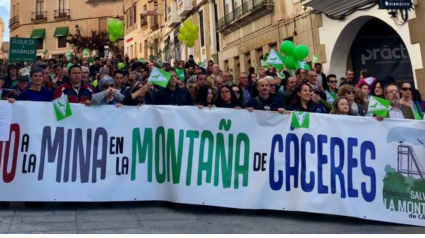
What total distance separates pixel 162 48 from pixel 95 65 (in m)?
23.3

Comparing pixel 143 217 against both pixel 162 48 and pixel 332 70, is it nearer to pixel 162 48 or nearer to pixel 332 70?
pixel 332 70

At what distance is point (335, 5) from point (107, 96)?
10392 millimetres

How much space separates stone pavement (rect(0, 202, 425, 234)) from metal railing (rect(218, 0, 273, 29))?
14.4m

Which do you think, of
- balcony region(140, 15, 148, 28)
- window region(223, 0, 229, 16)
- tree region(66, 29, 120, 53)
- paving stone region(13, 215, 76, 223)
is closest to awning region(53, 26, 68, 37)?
tree region(66, 29, 120, 53)

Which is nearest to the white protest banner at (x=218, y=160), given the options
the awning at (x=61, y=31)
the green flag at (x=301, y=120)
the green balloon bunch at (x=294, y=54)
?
A: the green flag at (x=301, y=120)

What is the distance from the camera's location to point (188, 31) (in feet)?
68.7

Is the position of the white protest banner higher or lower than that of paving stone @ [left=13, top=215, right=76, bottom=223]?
higher

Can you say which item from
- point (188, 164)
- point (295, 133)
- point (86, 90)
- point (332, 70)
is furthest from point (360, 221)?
point (332, 70)

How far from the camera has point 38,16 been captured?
50750 mm

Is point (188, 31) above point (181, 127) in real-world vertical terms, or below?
above

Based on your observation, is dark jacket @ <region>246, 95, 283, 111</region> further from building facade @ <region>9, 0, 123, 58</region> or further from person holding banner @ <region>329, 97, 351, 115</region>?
building facade @ <region>9, 0, 123, 58</region>

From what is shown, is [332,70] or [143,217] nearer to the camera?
[143,217]

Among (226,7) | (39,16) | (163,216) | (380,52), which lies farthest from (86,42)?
(163,216)

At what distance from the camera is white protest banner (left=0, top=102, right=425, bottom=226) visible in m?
5.63
